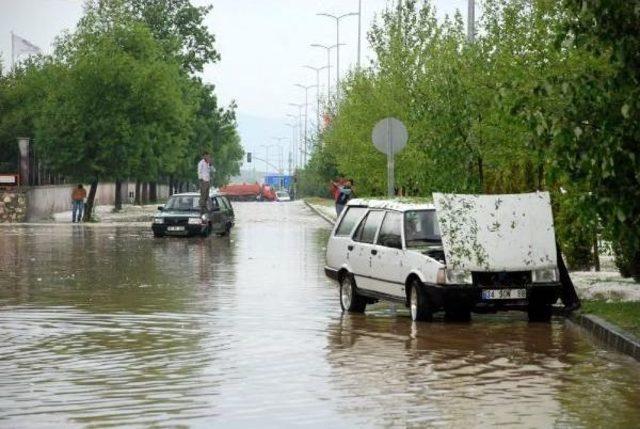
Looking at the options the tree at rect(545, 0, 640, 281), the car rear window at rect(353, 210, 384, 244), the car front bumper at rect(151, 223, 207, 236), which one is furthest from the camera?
the car front bumper at rect(151, 223, 207, 236)

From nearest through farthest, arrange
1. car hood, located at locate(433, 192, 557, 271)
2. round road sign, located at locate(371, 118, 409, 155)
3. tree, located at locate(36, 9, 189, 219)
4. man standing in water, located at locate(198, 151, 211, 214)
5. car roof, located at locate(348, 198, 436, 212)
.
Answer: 1. car hood, located at locate(433, 192, 557, 271)
2. car roof, located at locate(348, 198, 436, 212)
3. round road sign, located at locate(371, 118, 409, 155)
4. man standing in water, located at locate(198, 151, 211, 214)
5. tree, located at locate(36, 9, 189, 219)

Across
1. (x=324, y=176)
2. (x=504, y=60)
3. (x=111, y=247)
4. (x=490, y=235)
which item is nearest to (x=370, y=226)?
(x=490, y=235)

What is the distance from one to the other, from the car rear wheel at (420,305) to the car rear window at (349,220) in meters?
2.37

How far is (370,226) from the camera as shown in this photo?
19734mm

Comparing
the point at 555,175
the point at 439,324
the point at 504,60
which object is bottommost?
the point at 439,324

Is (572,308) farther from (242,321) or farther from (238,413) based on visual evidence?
(238,413)

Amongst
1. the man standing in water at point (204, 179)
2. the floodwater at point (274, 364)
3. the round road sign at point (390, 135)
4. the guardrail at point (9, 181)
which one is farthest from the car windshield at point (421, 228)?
A: the guardrail at point (9, 181)

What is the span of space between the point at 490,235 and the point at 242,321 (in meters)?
3.11

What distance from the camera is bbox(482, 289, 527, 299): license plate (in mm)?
17719

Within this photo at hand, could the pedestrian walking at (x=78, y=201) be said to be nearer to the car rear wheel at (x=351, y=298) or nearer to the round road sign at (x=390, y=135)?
the round road sign at (x=390, y=135)

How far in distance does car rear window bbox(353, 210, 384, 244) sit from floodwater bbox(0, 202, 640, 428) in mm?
977

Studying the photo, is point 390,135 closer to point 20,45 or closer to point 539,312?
point 539,312

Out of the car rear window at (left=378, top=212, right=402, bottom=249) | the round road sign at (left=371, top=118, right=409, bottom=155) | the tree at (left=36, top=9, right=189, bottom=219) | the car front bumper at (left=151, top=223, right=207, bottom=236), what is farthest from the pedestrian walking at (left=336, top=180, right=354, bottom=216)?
the car rear window at (left=378, top=212, right=402, bottom=249)

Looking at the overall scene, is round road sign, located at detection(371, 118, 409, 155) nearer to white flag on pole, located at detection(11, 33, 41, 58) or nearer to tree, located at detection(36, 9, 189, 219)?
tree, located at detection(36, 9, 189, 219)
